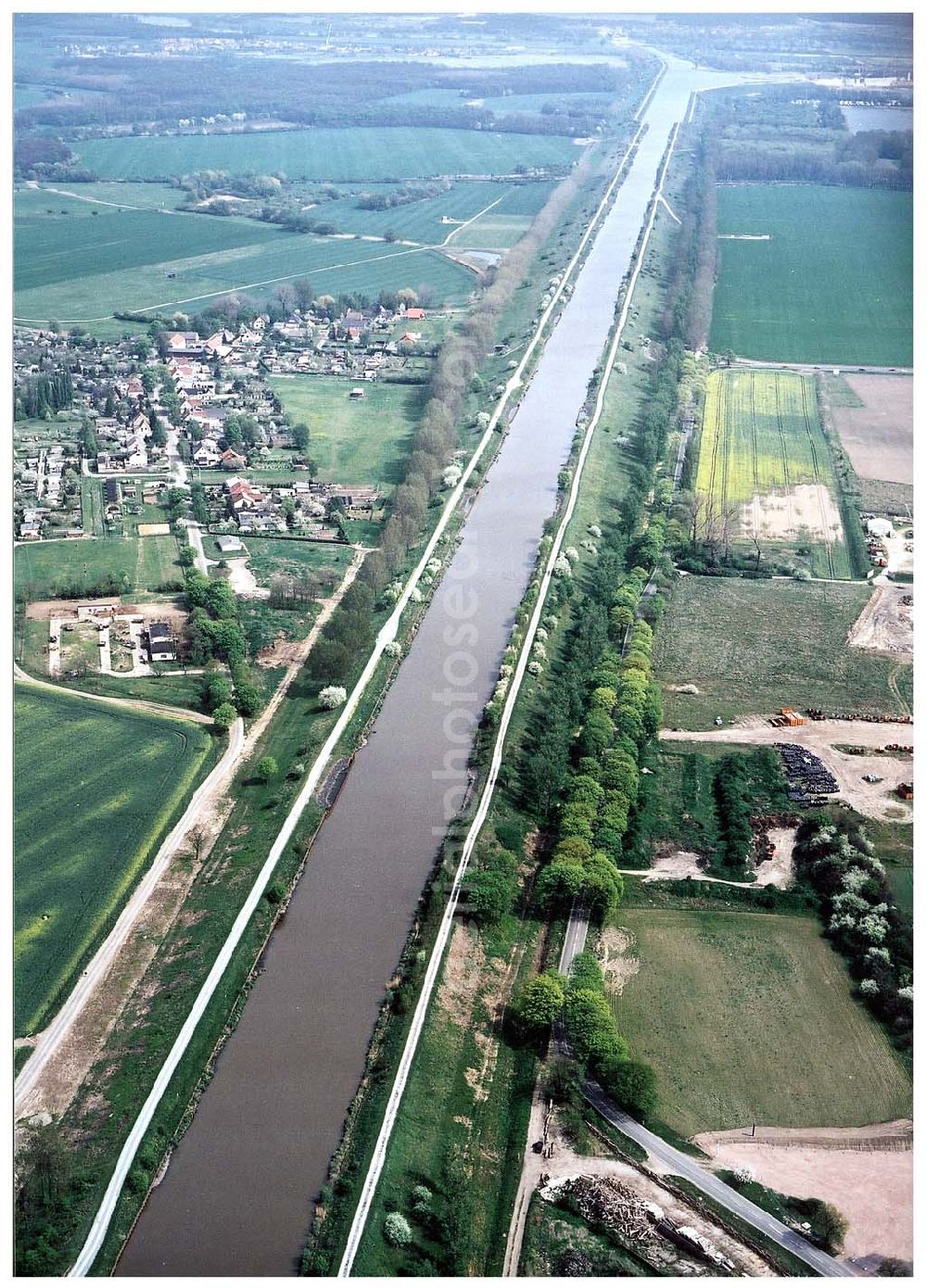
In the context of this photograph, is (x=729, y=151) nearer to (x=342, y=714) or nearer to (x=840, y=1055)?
(x=342, y=714)

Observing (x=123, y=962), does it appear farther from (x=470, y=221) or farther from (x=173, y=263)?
(x=470, y=221)

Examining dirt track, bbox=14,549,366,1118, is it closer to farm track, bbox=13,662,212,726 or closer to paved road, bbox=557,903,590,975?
farm track, bbox=13,662,212,726

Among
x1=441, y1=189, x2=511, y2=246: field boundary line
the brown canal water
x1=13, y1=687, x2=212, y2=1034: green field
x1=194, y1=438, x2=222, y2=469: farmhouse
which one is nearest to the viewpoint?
the brown canal water

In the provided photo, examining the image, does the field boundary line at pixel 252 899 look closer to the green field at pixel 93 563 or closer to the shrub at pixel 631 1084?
the shrub at pixel 631 1084

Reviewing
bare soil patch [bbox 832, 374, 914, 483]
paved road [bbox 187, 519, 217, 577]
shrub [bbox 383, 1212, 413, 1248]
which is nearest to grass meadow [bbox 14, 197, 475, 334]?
bare soil patch [bbox 832, 374, 914, 483]

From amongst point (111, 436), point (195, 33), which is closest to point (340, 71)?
point (195, 33)
